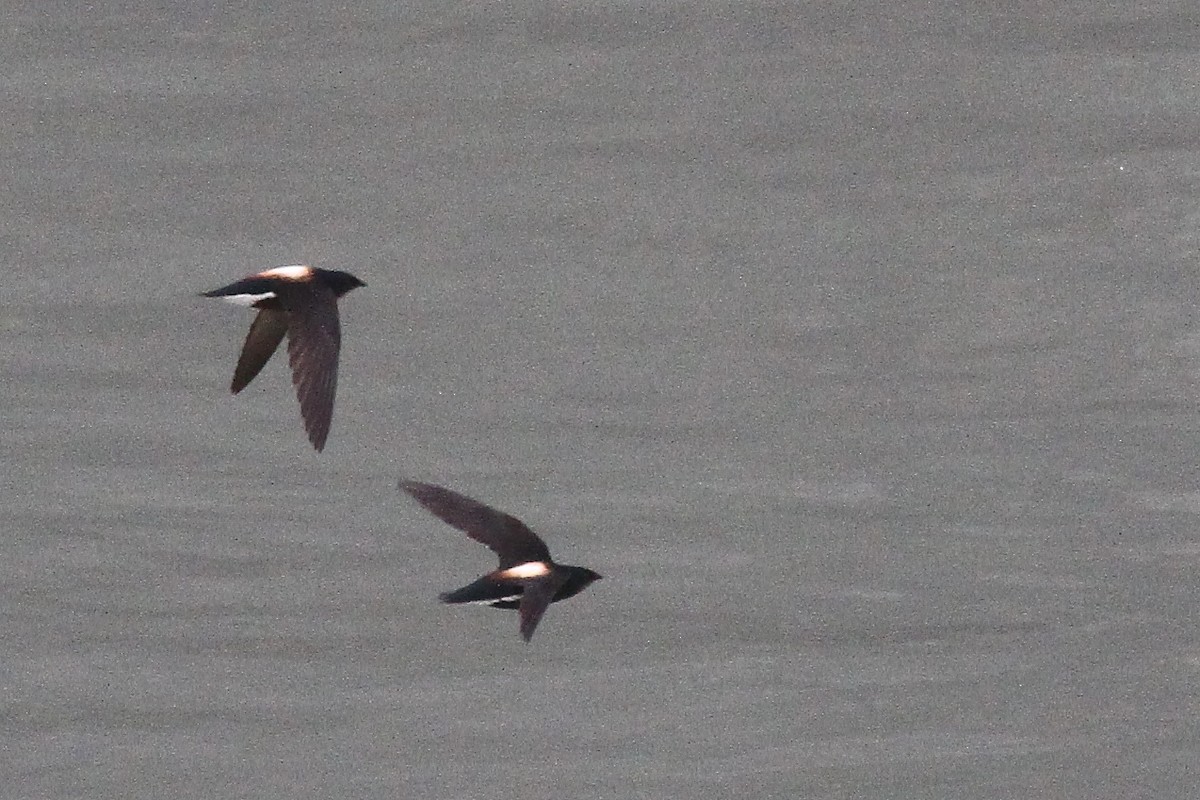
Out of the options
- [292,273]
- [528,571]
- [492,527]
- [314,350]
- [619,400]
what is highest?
[292,273]

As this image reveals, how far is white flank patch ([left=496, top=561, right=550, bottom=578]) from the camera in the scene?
10102mm

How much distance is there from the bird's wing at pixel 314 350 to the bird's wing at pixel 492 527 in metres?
0.47

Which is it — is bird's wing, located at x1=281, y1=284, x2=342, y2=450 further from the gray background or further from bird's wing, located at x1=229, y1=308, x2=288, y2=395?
the gray background

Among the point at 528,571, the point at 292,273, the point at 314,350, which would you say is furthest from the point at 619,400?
the point at 314,350

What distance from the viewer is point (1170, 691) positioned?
35.8ft

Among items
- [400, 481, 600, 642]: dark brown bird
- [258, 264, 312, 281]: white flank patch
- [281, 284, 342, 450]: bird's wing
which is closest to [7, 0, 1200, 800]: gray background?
[400, 481, 600, 642]: dark brown bird

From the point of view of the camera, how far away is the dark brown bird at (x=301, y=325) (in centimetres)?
1003

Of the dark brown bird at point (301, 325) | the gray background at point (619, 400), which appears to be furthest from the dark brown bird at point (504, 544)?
the gray background at point (619, 400)

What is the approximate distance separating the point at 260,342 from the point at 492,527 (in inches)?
41.0

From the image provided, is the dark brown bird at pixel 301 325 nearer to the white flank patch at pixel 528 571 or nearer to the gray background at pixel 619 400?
the white flank patch at pixel 528 571

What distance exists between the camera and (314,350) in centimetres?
1018

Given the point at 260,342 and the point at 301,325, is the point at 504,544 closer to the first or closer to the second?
the point at 301,325

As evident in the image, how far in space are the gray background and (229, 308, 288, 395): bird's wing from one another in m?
0.97

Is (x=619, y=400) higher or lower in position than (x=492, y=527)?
higher
